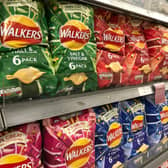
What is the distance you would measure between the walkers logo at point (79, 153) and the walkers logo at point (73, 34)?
0.40 meters

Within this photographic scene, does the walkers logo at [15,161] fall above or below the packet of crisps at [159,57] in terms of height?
below

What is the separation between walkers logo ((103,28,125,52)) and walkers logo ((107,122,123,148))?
15.6 inches

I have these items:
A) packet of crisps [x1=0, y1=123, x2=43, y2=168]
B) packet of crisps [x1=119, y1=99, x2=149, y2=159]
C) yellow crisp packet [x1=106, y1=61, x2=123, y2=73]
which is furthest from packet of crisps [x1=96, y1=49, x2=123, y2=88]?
packet of crisps [x1=0, y1=123, x2=43, y2=168]

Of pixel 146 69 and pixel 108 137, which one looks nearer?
pixel 108 137

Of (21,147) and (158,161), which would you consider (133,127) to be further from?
(21,147)

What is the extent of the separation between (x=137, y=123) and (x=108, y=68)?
434 millimetres

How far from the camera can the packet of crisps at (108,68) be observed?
854 mm

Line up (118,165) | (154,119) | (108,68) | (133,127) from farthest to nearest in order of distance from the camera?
(154,119)
(133,127)
(118,165)
(108,68)

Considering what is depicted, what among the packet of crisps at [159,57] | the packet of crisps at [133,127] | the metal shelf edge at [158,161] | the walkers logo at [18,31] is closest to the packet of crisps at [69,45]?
the walkers logo at [18,31]

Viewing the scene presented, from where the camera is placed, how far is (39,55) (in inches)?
26.7

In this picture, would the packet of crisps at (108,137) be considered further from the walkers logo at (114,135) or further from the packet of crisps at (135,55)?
the packet of crisps at (135,55)

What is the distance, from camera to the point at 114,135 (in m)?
0.96

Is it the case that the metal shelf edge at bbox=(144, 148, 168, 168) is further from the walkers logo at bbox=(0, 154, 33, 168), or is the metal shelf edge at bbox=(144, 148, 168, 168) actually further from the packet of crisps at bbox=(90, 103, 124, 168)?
the walkers logo at bbox=(0, 154, 33, 168)

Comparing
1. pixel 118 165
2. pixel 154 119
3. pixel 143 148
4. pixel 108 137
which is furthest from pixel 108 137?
pixel 154 119
